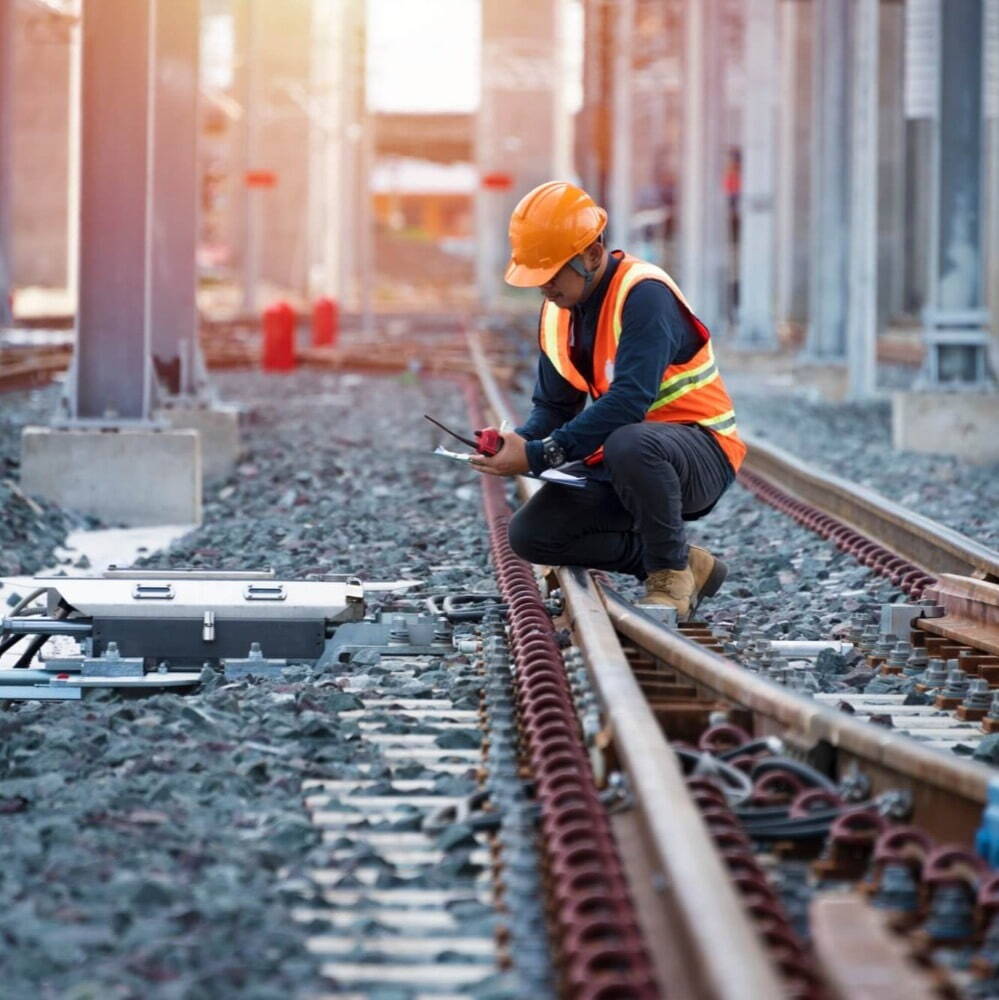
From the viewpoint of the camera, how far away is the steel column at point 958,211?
A: 49.5 ft

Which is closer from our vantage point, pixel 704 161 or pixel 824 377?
pixel 824 377

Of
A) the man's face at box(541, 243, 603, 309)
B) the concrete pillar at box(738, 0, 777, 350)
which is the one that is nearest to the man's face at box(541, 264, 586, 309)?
the man's face at box(541, 243, 603, 309)

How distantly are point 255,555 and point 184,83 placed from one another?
6785 mm

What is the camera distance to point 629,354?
6.38 meters

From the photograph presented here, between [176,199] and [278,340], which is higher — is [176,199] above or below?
above

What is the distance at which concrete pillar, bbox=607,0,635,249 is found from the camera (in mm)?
37438

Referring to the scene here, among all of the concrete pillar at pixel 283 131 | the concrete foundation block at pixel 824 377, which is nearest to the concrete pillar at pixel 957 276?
the concrete foundation block at pixel 824 377

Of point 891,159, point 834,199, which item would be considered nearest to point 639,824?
point 834,199

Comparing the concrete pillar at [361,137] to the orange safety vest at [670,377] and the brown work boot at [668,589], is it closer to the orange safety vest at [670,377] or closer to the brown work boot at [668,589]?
the orange safety vest at [670,377]

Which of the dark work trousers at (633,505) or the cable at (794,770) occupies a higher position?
the dark work trousers at (633,505)

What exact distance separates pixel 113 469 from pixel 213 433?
2.38 meters

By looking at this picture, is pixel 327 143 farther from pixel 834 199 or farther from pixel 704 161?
pixel 834 199

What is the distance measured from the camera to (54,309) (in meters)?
47.0

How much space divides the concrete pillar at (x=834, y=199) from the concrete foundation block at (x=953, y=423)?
774 centimetres
